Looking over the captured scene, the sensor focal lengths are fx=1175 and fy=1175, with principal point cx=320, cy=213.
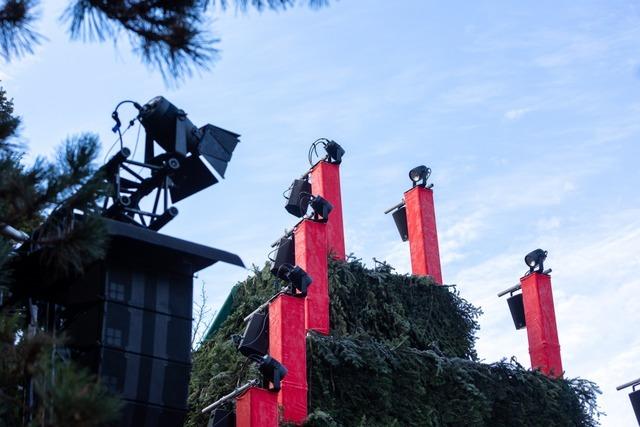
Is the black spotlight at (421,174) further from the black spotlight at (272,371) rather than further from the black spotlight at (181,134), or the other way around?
the black spotlight at (181,134)

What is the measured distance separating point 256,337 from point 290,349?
1.96ft

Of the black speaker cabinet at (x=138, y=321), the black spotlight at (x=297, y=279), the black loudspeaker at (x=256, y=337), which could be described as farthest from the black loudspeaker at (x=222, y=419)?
the black speaker cabinet at (x=138, y=321)

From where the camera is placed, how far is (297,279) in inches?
533

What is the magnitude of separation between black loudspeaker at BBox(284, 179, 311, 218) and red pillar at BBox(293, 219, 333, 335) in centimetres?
43

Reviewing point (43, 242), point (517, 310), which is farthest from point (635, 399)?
point (43, 242)

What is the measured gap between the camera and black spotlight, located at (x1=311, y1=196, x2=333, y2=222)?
14.8 meters

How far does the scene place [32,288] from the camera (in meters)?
8.55

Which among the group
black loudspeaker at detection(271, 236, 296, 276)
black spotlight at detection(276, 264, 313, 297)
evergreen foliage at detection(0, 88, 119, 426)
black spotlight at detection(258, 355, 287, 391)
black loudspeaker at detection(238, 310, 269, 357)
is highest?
black loudspeaker at detection(271, 236, 296, 276)

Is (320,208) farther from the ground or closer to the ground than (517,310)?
farther from the ground

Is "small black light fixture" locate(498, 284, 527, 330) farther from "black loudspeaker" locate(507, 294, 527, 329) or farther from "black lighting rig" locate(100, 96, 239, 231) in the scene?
"black lighting rig" locate(100, 96, 239, 231)

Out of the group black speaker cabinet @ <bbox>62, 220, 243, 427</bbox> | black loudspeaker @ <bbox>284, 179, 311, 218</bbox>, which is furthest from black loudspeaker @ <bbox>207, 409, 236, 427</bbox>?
black speaker cabinet @ <bbox>62, 220, 243, 427</bbox>

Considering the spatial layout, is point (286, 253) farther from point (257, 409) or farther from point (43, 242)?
point (43, 242)

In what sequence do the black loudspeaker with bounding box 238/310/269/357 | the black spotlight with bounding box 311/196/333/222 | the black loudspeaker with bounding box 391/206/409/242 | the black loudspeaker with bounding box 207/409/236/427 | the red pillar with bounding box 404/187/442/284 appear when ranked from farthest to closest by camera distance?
the black loudspeaker with bounding box 391/206/409/242, the red pillar with bounding box 404/187/442/284, the black spotlight with bounding box 311/196/333/222, the black loudspeaker with bounding box 238/310/269/357, the black loudspeaker with bounding box 207/409/236/427

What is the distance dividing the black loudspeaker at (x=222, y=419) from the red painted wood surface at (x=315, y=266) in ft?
6.39
